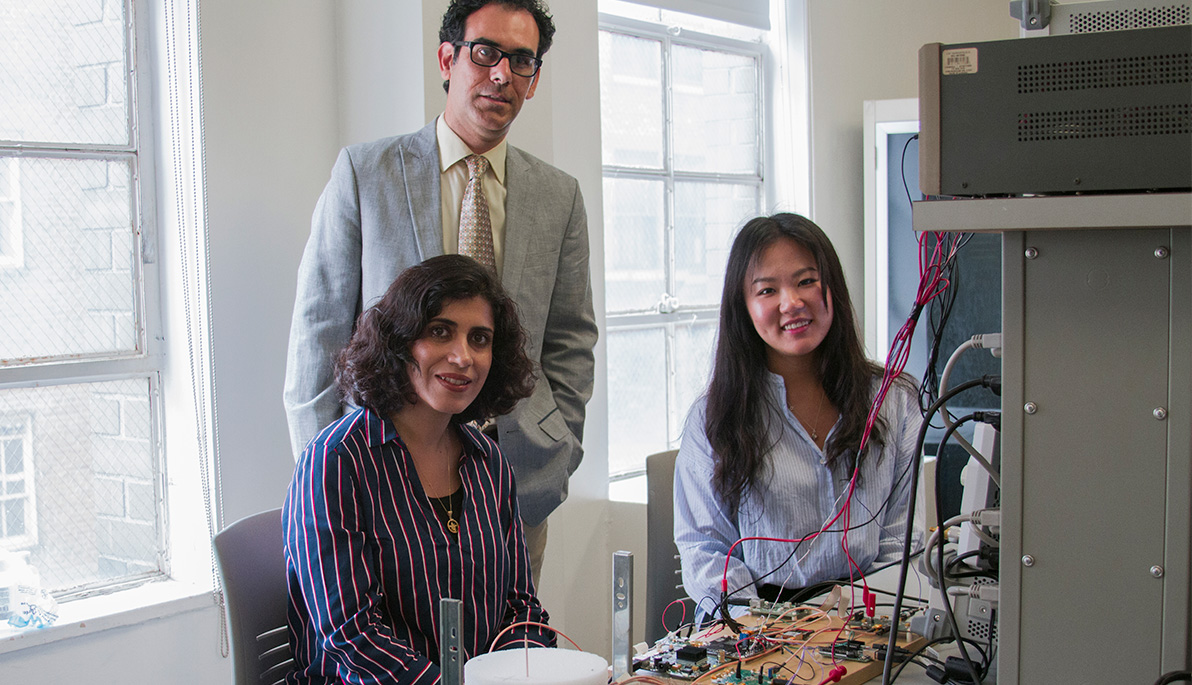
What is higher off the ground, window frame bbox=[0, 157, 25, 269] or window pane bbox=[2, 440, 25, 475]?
window frame bbox=[0, 157, 25, 269]

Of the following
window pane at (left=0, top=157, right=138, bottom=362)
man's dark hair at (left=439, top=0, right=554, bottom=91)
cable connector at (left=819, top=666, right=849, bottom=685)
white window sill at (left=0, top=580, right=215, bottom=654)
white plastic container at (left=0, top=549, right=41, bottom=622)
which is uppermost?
man's dark hair at (left=439, top=0, right=554, bottom=91)

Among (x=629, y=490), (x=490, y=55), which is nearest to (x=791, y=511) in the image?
(x=490, y=55)

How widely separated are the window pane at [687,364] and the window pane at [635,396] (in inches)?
2.4

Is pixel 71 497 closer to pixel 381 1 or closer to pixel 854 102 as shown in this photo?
pixel 381 1

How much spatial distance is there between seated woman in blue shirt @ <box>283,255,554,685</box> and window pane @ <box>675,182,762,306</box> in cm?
205

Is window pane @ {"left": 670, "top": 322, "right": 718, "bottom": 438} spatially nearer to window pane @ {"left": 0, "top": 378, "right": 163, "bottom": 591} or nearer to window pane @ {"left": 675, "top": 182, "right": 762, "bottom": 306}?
window pane @ {"left": 675, "top": 182, "right": 762, "bottom": 306}

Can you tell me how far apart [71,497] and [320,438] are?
116cm

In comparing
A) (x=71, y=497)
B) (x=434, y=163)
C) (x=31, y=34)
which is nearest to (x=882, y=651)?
(x=434, y=163)

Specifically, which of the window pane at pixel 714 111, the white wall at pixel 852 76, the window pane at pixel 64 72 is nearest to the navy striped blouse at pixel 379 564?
the window pane at pixel 64 72

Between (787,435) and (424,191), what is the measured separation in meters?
0.87

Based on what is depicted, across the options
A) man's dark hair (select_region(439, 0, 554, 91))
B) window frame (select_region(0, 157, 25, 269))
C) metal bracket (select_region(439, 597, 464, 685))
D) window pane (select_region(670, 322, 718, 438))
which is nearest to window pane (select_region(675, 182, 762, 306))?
window pane (select_region(670, 322, 718, 438))

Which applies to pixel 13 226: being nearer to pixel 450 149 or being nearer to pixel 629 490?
pixel 450 149

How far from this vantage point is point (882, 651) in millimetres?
1393

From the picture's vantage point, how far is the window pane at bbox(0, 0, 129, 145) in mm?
2223
